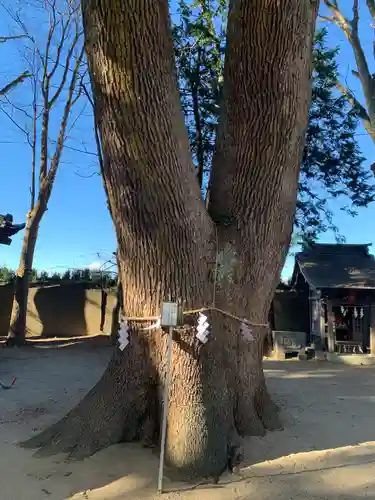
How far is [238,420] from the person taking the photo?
208 inches

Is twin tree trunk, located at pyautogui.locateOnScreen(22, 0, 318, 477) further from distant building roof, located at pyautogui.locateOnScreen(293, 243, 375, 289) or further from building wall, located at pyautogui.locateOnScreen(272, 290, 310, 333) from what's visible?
building wall, located at pyautogui.locateOnScreen(272, 290, 310, 333)

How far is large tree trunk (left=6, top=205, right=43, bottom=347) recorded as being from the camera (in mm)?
15086

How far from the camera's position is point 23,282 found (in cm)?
1527

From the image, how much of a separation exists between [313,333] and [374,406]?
29.3 ft

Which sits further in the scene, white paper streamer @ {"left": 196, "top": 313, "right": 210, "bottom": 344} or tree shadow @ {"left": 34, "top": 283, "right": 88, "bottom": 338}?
tree shadow @ {"left": 34, "top": 283, "right": 88, "bottom": 338}

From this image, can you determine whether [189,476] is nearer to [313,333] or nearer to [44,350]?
[44,350]

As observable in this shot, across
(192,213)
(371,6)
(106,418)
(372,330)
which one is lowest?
(106,418)

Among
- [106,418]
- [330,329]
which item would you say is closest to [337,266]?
[330,329]

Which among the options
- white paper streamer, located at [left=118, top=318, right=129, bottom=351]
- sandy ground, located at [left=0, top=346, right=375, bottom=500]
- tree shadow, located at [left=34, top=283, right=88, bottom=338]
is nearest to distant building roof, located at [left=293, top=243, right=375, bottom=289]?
sandy ground, located at [left=0, top=346, right=375, bottom=500]

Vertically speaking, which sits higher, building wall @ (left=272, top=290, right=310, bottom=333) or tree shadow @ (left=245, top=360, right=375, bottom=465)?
building wall @ (left=272, top=290, right=310, bottom=333)

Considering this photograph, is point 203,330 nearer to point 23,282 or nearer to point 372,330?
point 372,330

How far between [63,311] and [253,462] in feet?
49.8

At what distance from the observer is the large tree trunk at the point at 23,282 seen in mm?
15086

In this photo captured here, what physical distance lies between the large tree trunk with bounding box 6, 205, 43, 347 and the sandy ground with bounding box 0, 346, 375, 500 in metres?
7.44
